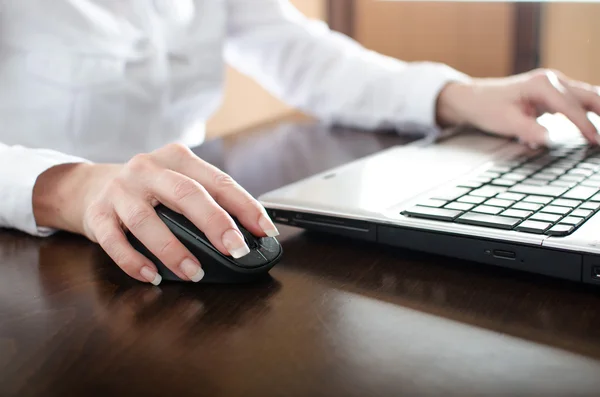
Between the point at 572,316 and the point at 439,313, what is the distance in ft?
0.28

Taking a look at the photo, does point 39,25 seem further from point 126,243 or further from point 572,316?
point 572,316

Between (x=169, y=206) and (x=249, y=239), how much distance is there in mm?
70

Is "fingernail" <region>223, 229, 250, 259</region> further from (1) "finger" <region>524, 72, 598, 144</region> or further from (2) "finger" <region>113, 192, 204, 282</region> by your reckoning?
(1) "finger" <region>524, 72, 598, 144</region>

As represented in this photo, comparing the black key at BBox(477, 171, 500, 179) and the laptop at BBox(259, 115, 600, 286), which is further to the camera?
the black key at BBox(477, 171, 500, 179)

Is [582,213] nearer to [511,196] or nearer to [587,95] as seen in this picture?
[511,196]

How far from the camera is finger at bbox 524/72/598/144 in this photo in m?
0.87

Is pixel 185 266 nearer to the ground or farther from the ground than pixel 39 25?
nearer to the ground

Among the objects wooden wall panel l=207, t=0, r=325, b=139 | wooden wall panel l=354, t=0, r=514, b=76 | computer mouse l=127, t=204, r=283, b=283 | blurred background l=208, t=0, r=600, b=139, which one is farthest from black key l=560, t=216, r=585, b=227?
wooden wall panel l=207, t=0, r=325, b=139

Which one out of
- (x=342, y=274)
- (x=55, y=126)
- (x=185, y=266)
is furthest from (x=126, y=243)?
(x=55, y=126)

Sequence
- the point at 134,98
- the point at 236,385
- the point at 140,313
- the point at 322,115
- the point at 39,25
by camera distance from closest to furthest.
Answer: the point at 236,385, the point at 140,313, the point at 39,25, the point at 134,98, the point at 322,115

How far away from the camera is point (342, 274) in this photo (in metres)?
0.58

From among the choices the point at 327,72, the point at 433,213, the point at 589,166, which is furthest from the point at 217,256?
the point at 327,72

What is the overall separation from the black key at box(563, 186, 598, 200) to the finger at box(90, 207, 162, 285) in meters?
0.34

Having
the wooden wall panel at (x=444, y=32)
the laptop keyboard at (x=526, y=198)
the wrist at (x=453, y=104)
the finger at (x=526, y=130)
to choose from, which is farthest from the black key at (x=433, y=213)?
the wooden wall panel at (x=444, y=32)
